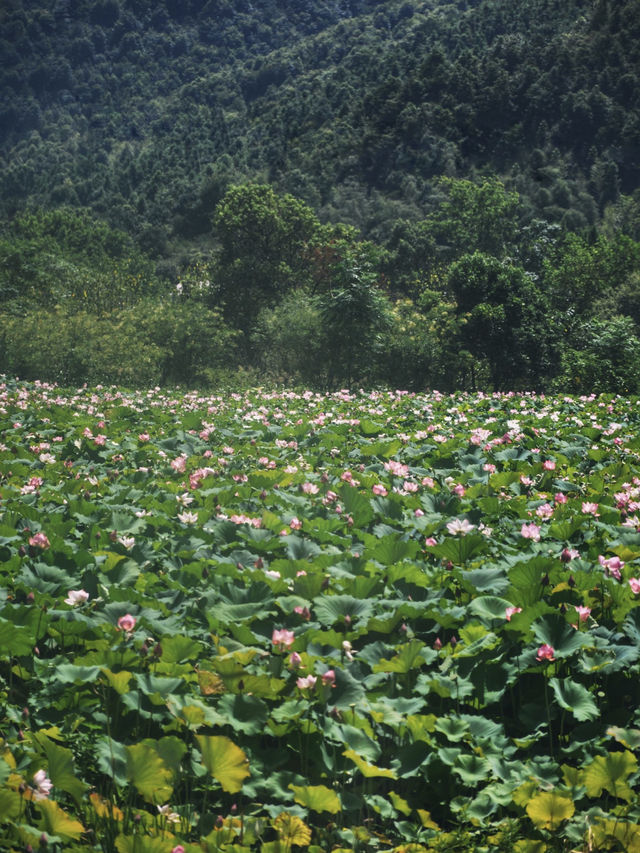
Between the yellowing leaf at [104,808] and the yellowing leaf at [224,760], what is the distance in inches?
10.2

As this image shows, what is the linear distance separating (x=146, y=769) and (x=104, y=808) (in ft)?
0.45

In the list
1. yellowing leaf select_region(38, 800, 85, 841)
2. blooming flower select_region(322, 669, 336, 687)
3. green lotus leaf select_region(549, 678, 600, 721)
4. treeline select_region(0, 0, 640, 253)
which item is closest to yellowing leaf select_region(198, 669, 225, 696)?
blooming flower select_region(322, 669, 336, 687)

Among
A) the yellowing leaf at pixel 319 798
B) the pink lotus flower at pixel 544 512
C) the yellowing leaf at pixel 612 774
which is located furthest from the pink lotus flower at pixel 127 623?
the pink lotus flower at pixel 544 512

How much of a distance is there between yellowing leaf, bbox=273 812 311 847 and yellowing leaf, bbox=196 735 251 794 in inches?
5.8

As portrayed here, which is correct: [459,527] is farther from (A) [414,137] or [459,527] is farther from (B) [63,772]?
(A) [414,137]

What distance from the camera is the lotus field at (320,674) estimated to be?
2.18 metres

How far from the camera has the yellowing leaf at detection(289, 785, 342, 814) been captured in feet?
6.98

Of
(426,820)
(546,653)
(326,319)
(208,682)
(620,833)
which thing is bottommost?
(326,319)

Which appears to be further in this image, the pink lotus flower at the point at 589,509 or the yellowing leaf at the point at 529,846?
the pink lotus flower at the point at 589,509

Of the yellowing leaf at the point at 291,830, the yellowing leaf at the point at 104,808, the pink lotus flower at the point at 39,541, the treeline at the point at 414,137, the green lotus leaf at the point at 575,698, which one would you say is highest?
the treeline at the point at 414,137

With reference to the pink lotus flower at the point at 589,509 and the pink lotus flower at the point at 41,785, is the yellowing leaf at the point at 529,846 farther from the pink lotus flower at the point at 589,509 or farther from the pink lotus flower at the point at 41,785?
the pink lotus flower at the point at 589,509

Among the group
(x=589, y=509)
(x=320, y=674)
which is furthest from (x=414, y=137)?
(x=320, y=674)

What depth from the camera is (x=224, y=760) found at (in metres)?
2.12

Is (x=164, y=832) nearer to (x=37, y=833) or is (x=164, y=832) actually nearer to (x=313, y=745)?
(x=37, y=833)
